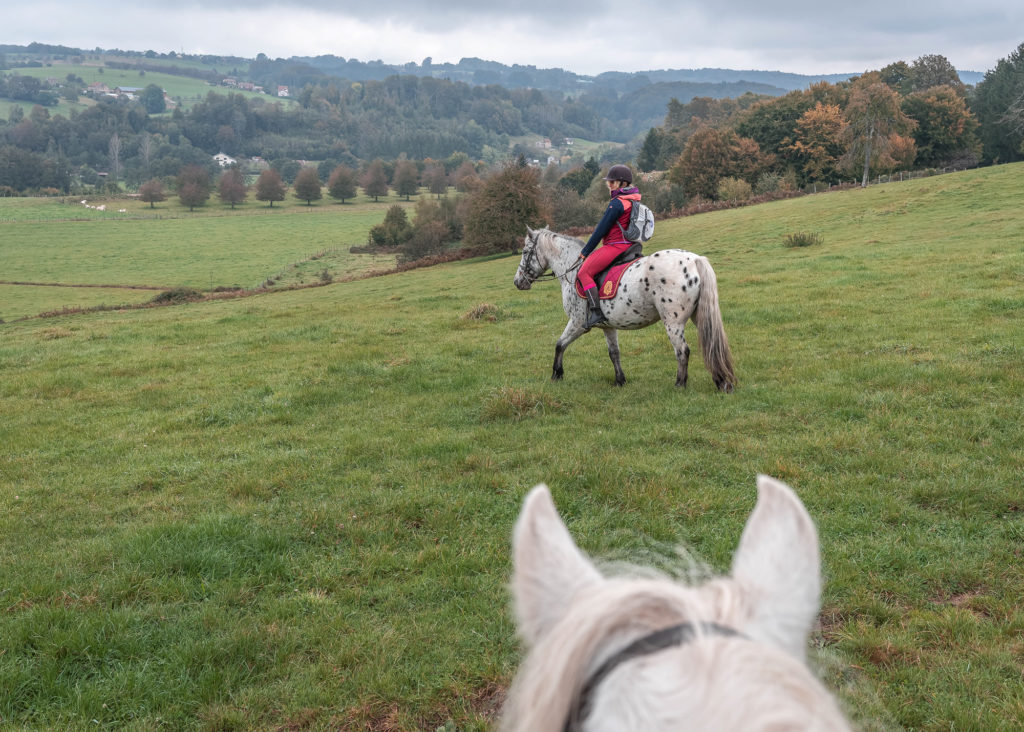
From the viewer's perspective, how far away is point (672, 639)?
3.40 feet

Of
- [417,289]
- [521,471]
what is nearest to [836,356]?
[521,471]

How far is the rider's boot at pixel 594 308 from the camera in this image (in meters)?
10.4

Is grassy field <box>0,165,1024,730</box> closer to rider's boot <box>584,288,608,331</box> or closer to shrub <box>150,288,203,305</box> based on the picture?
rider's boot <box>584,288,608,331</box>

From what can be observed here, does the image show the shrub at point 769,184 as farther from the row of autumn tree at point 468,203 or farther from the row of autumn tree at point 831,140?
the row of autumn tree at point 468,203

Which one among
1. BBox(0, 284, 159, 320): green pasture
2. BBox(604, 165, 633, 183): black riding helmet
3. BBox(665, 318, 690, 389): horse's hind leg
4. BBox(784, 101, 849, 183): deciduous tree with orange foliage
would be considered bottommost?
BBox(0, 284, 159, 320): green pasture

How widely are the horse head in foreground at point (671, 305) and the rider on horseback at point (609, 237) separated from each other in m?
0.25

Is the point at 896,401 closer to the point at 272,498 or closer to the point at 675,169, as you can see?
the point at 272,498

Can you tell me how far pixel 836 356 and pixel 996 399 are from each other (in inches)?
118

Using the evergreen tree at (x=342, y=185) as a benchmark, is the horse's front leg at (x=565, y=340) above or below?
below

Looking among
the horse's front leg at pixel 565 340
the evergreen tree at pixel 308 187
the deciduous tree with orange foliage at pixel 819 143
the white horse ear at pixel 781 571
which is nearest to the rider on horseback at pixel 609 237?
the horse's front leg at pixel 565 340

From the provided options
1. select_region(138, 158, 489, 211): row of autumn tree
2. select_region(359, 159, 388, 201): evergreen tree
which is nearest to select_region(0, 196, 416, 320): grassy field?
select_region(138, 158, 489, 211): row of autumn tree

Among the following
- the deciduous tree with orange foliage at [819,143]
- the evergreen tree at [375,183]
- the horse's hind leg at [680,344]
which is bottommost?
the horse's hind leg at [680,344]

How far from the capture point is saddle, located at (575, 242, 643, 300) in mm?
10109

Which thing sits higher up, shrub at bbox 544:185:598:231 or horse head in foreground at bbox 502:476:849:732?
shrub at bbox 544:185:598:231
